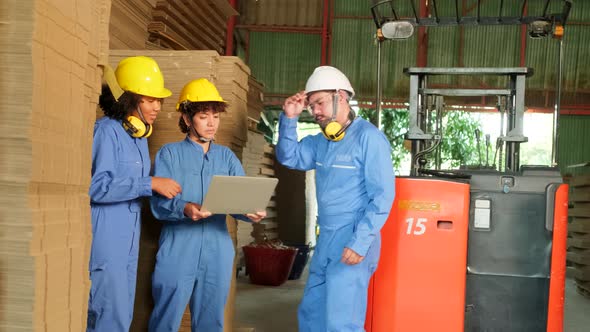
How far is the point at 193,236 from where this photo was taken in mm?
3816

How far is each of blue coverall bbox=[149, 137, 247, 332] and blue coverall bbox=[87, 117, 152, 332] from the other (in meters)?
0.29

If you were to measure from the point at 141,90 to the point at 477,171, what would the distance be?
7.01 feet

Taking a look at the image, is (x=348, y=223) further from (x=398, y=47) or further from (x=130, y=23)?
(x=398, y=47)

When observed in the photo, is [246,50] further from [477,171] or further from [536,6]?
[477,171]

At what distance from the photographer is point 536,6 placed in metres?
15.3

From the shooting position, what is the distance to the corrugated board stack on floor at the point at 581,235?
8.84m

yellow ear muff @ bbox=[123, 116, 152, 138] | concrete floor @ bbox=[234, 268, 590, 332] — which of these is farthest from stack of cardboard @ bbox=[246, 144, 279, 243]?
yellow ear muff @ bbox=[123, 116, 152, 138]

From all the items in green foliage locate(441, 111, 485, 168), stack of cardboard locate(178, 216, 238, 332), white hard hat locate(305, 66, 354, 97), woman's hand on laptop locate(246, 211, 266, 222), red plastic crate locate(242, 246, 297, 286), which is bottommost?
red plastic crate locate(242, 246, 297, 286)

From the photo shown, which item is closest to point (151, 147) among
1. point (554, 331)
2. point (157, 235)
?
point (157, 235)

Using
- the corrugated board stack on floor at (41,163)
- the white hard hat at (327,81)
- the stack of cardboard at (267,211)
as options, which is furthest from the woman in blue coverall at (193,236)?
the stack of cardboard at (267,211)

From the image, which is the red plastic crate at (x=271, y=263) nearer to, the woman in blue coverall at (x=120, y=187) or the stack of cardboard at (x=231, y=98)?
the stack of cardboard at (x=231, y=98)

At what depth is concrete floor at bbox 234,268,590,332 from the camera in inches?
254

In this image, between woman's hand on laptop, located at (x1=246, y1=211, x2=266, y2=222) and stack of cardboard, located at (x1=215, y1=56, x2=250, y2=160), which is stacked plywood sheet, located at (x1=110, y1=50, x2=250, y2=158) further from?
woman's hand on laptop, located at (x1=246, y1=211, x2=266, y2=222)

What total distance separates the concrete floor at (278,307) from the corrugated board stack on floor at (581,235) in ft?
0.81
